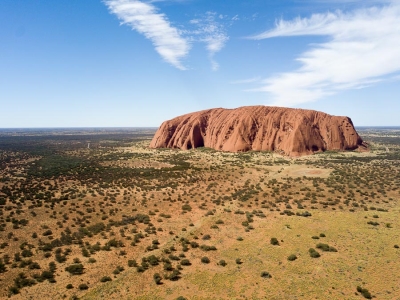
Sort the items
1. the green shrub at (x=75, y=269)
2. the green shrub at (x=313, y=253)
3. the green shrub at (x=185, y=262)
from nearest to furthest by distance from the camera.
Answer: the green shrub at (x=75, y=269) < the green shrub at (x=185, y=262) < the green shrub at (x=313, y=253)

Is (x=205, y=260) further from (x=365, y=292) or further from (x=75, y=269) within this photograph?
(x=365, y=292)

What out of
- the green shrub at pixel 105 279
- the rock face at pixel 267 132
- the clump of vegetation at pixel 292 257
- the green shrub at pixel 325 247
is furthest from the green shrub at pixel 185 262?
the rock face at pixel 267 132

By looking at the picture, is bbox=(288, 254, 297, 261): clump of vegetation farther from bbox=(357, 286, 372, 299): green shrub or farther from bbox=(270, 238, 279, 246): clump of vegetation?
bbox=(357, 286, 372, 299): green shrub

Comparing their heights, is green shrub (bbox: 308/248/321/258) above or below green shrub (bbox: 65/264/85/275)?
above

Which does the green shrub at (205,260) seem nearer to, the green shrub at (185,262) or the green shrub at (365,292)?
the green shrub at (185,262)

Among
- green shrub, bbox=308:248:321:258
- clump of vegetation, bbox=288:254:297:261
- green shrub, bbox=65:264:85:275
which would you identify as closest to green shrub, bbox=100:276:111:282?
green shrub, bbox=65:264:85:275
